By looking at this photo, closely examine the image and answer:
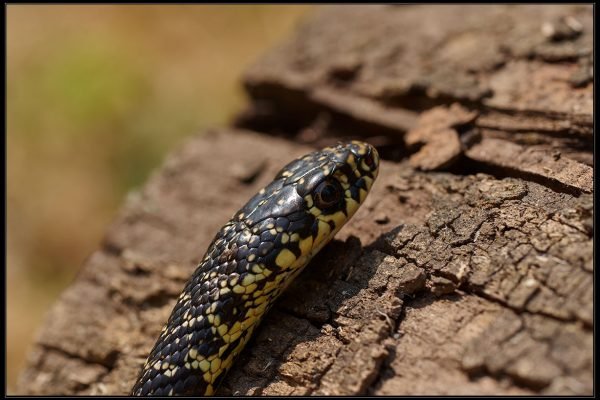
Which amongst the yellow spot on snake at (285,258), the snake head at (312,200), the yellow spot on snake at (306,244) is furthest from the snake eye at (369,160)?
the yellow spot on snake at (285,258)

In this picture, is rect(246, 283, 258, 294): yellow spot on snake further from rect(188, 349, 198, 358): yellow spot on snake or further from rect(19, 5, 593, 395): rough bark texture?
rect(188, 349, 198, 358): yellow spot on snake

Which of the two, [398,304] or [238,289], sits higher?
[238,289]

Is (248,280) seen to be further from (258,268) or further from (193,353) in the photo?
(193,353)

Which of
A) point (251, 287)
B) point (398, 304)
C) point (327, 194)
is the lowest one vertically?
point (398, 304)

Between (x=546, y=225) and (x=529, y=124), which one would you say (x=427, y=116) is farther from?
(x=546, y=225)

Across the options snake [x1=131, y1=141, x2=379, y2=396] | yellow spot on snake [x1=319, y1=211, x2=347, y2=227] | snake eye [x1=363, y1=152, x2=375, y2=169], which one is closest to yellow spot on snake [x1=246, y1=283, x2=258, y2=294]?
snake [x1=131, y1=141, x2=379, y2=396]

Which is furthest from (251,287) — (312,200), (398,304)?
(398,304)
